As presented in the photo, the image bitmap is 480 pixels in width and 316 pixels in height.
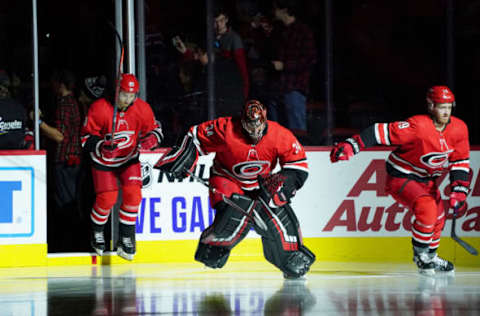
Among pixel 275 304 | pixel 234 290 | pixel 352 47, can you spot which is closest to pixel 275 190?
pixel 234 290

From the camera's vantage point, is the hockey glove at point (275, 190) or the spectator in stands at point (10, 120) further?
the spectator in stands at point (10, 120)

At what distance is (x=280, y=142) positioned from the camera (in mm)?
7711

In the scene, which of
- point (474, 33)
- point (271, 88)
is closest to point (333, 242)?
point (271, 88)

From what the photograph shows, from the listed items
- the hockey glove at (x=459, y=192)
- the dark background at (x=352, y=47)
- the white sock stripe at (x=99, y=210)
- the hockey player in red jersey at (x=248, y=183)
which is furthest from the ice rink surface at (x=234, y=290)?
the dark background at (x=352, y=47)

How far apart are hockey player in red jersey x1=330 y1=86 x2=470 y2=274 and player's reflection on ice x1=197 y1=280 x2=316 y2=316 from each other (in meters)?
1.40

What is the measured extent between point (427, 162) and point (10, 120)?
3619 millimetres

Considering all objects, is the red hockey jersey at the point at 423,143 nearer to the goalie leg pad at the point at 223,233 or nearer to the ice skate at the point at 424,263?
the ice skate at the point at 424,263

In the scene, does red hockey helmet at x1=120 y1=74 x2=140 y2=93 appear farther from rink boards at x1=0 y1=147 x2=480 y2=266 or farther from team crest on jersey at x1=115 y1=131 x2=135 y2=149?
rink boards at x1=0 y1=147 x2=480 y2=266

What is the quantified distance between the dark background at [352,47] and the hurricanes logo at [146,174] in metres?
0.65

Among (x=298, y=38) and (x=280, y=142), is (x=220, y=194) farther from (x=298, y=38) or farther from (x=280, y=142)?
(x=298, y=38)

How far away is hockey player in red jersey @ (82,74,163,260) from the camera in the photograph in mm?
8898

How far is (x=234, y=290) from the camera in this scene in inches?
286

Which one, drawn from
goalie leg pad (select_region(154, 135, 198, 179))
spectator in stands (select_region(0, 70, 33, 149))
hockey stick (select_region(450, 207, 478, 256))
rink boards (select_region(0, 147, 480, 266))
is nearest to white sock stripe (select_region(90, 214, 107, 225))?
rink boards (select_region(0, 147, 480, 266))

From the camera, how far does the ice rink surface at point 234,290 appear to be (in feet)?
20.9
